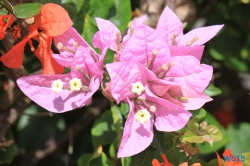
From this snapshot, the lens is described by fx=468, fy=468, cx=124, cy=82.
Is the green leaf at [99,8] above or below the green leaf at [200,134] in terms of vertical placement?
above

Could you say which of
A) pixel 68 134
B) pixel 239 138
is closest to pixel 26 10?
pixel 68 134

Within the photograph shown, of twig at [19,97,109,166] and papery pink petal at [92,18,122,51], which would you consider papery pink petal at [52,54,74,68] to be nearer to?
papery pink petal at [92,18,122,51]

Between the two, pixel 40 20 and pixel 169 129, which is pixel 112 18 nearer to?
pixel 40 20

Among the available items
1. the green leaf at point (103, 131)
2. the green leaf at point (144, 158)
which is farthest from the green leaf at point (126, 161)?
the green leaf at point (103, 131)

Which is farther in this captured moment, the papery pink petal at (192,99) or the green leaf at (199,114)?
the green leaf at (199,114)

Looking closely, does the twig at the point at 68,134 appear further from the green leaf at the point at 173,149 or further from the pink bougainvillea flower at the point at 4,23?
the pink bougainvillea flower at the point at 4,23

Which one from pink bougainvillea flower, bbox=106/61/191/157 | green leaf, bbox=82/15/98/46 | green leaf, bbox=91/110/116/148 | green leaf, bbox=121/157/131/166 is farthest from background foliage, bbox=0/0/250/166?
pink bougainvillea flower, bbox=106/61/191/157
